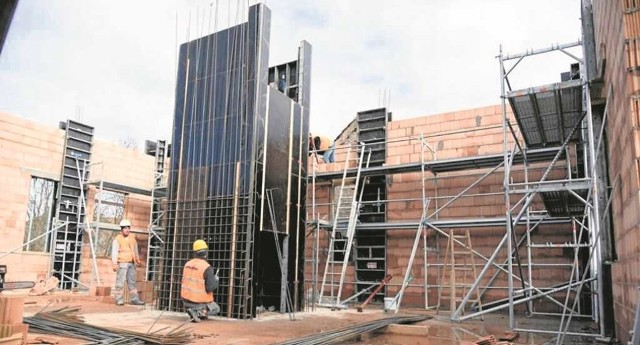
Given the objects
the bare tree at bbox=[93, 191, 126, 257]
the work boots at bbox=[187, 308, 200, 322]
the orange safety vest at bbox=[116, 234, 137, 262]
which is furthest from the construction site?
the bare tree at bbox=[93, 191, 126, 257]

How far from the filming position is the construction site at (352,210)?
6.91 metres

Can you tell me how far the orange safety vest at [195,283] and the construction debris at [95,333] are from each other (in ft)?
2.69

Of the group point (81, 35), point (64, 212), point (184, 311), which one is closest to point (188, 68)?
point (184, 311)

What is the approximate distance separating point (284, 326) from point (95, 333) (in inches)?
113

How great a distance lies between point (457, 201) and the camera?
41.2ft

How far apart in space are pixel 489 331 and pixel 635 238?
396cm

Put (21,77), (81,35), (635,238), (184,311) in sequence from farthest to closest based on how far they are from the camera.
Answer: (184,311) → (635,238) → (81,35) → (21,77)

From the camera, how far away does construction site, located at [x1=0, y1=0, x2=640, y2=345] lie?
6906 mm

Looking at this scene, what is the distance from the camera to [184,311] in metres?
9.55

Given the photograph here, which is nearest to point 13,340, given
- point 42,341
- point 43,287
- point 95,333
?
point 42,341

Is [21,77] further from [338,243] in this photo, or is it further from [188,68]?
[338,243]

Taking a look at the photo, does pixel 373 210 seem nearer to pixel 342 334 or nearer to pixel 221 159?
pixel 221 159

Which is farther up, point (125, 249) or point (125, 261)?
point (125, 249)

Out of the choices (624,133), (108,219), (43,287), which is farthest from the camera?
(108,219)
